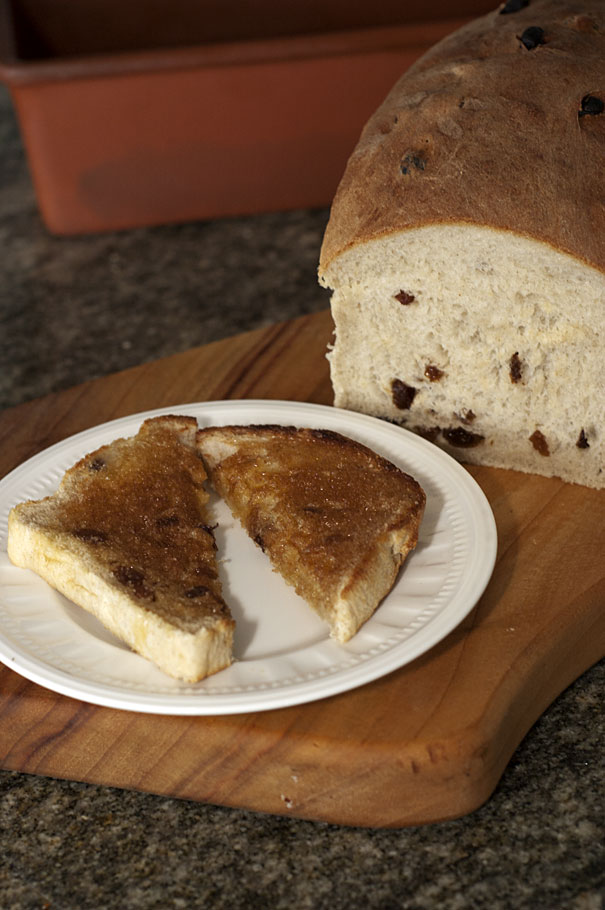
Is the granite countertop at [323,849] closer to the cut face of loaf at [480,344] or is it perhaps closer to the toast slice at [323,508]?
the toast slice at [323,508]

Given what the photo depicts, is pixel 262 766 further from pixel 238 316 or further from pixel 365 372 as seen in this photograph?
pixel 238 316

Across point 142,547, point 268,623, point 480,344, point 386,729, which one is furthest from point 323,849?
point 480,344

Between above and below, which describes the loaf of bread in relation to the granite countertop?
above

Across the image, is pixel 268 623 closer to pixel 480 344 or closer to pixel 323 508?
pixel 323 508

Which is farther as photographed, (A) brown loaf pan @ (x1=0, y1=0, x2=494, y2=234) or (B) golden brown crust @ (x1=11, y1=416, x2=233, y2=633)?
(A) brown loaf pan @ (x1=0, y1=0, x2=494, y2=234)

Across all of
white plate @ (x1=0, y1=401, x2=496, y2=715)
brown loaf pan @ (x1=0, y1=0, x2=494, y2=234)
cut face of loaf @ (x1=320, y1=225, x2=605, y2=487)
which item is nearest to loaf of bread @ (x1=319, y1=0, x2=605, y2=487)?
cut face of loaf @ (x1=320, y1=225, x2=605, y2=487)

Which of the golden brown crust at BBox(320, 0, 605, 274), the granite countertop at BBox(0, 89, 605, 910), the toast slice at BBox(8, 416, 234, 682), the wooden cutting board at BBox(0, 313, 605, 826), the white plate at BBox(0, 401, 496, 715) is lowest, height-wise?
the granite countertop at BBox(0, 89, 605, 910)

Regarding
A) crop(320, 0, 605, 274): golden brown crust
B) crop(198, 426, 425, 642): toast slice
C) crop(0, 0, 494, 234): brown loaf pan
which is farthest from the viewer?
crop(0, 0, 494, 234): brown loaf pan

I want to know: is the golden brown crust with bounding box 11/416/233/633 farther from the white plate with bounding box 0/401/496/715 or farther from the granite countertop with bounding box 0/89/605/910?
the granite countertop with bounding box 0/89/605/910
